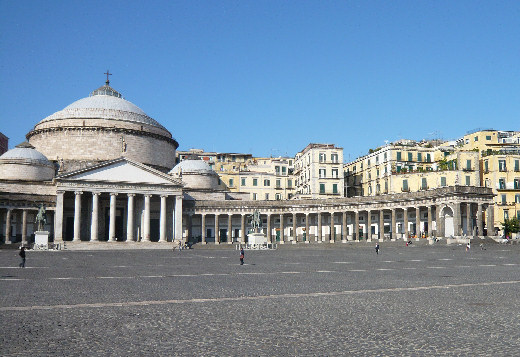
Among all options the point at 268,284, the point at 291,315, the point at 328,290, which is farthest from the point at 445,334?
the point at 268,284

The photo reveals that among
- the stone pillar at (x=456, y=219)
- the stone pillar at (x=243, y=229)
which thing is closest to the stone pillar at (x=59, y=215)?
the stone pillar at (x=243, y=229)

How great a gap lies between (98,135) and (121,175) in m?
15.7

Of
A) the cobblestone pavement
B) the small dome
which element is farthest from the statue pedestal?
the cobblestone pavement

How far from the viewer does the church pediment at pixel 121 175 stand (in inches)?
2741

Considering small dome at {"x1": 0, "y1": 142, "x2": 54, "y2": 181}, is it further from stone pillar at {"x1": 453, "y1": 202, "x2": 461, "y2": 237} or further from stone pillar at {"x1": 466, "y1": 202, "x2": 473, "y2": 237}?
stone pillar at {"x1": 466, "y1": 202, "x2": 473, "y2": 237}

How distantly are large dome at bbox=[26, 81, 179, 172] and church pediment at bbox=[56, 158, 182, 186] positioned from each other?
11273 mm

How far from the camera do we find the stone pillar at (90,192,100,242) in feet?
223

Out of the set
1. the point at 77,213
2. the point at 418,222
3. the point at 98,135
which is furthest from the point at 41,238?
the point at 418,222

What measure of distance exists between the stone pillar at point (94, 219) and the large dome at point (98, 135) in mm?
13001

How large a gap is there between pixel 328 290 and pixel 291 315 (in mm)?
5560

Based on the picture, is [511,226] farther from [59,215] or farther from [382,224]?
[59,215]

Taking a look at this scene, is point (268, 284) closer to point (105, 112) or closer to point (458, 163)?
point (458, 163)

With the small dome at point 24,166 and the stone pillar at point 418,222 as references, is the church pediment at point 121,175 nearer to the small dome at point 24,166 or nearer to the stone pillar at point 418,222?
the small dome at point 24,166

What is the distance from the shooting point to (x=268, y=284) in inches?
802
